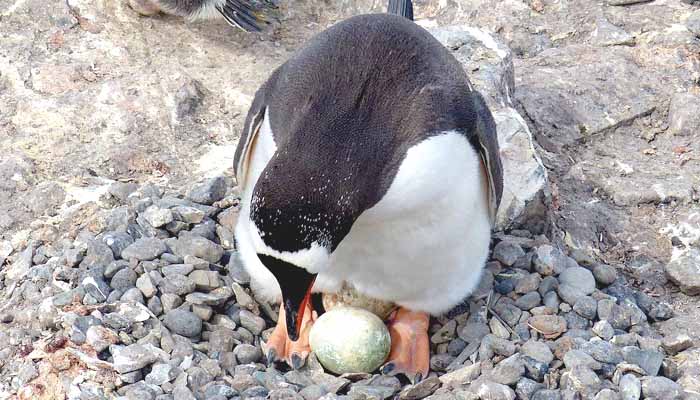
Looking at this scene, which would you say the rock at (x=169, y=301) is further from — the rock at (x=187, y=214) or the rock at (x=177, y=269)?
the rock at (x=187, y=214)

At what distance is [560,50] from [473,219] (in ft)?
7.37

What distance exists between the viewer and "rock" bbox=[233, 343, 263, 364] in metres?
3.27

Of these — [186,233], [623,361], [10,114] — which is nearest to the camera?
[623,361]

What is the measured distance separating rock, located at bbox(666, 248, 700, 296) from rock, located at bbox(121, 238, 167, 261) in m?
2.04

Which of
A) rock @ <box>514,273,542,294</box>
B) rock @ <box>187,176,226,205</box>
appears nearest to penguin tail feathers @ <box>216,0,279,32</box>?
rock @ <box>187,176,226,205</box>

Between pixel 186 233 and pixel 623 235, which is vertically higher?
pixel 186 233

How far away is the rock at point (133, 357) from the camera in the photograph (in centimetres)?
302

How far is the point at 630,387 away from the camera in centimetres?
300

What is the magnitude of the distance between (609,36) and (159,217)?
2.86 metres

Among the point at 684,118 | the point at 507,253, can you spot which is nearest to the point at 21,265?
the point at 507,253

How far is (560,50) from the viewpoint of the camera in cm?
527

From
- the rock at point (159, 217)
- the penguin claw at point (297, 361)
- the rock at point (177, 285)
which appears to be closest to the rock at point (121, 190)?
the rock at point (159, 217)

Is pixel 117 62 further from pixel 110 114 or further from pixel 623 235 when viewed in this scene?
pixel 623 235

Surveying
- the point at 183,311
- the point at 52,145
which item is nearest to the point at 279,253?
the point at 183,311
